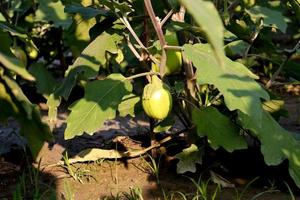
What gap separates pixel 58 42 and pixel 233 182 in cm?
175

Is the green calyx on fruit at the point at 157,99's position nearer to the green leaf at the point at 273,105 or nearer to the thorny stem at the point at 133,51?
the thorny stem at the point at 133,51

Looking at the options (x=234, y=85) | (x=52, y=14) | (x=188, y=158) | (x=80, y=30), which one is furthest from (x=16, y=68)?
(x=52, y=14)

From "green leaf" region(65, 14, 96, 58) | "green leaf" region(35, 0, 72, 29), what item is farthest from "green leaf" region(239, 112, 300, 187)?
"green leaf" region(35, 0, 72, 29)

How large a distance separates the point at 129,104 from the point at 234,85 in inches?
23.9

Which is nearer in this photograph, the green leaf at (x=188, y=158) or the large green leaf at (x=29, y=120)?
the large green leaf at (x=29, y=120)

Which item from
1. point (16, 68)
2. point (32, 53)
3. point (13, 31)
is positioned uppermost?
point (16, 68)

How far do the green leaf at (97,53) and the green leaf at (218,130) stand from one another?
38 cm

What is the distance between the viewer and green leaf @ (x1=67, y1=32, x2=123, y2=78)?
188 cm

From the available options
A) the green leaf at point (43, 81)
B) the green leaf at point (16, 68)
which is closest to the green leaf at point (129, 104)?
the green leaf at point (43, 81)

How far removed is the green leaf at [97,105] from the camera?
1732 mm

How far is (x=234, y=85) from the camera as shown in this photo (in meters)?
1.49

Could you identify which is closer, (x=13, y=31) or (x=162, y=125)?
(x=13, y=31)

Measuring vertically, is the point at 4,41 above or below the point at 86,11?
above

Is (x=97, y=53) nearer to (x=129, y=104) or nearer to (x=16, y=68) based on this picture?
(x=129, y=104)
